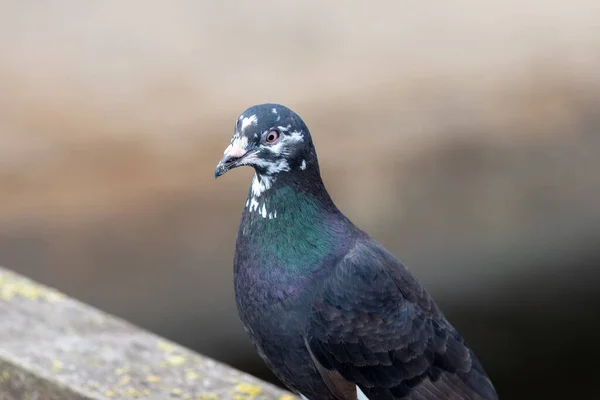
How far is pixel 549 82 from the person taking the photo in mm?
9539

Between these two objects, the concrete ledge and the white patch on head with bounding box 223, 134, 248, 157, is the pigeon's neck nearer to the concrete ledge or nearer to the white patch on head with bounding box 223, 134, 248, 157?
the white patch on head with bounding box 223, 134, 248, 157

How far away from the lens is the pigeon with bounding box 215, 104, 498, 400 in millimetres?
3062

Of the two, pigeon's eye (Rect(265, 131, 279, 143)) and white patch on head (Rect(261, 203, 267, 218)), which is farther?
white patch on head (Rect(261, 203, 267, 218))

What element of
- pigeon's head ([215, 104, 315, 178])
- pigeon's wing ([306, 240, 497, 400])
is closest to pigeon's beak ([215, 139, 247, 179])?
pigeon's head ([215, 104, 315, 178])

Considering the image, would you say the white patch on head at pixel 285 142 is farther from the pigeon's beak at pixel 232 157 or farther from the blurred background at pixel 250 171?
the blurred background at pixel 250 171

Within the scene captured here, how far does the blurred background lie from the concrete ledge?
12.5ft

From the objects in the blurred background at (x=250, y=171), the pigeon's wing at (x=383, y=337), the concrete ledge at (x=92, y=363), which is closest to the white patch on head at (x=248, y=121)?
the pigeon's wing at (x=383, y=337)

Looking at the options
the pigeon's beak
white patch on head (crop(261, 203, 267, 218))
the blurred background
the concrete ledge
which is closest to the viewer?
the pigeon's beak

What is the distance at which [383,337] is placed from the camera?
315 centimetres

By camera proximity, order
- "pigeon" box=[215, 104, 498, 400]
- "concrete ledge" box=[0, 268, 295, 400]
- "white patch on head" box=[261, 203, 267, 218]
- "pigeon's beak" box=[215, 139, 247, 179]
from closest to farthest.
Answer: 1. "pigeon's beak" box=[215, 139, 247, 179]
2. "pigeon" box=[215, 104, 498, 400]
3. "white patch on head" box=[261, 203, 267, 218]
4. "concrete ledge" box=[0, 268, 295, 400]

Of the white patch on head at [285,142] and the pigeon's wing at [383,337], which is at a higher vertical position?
the white patch on head at [285,142]

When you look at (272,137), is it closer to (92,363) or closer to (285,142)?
(285,142)

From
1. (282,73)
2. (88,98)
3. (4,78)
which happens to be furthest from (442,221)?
(4,78)

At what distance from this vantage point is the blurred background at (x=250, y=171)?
8164 millimetres
